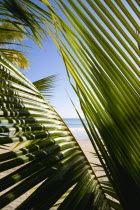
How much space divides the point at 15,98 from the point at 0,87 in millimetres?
56

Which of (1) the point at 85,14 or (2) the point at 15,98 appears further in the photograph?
(2) the point at 15,98

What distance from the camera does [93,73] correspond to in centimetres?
49

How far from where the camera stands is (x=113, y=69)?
47cm

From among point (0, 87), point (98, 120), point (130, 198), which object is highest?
point (0, 87)

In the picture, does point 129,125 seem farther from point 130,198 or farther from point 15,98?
point 15,98

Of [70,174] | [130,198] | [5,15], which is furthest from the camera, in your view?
[5,15]

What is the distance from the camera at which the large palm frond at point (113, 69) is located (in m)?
0.44

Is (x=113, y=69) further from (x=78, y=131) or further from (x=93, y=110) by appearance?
(x=78, y=131)

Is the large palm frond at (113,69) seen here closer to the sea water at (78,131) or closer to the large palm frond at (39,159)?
the large palm frond at (39,159)

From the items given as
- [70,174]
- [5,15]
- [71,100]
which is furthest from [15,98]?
[5,15]

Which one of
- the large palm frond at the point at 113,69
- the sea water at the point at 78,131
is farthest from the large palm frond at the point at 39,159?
the sea water at the point at 78,131

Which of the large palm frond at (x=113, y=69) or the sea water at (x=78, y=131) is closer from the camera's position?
the large palm frond at (x=113, y=69)

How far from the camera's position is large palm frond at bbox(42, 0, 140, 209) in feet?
1.43

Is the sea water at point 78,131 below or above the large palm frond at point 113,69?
above
